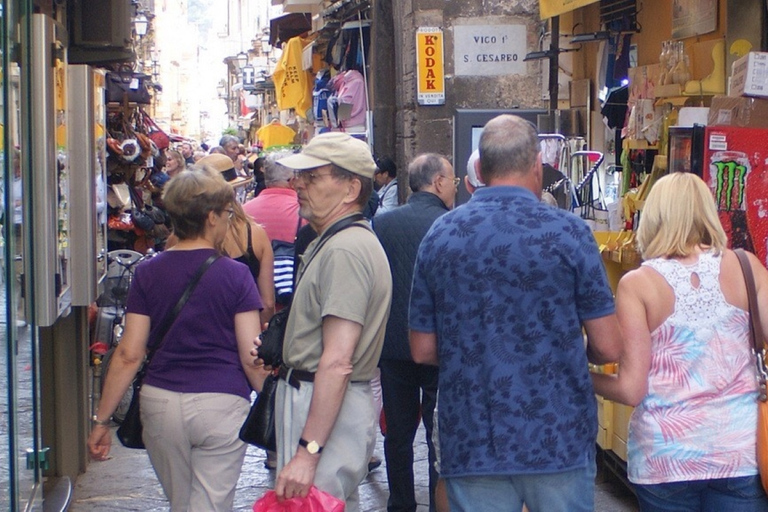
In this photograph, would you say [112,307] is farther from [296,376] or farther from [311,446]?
[311,446]

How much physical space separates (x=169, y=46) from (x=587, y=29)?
8421 cm

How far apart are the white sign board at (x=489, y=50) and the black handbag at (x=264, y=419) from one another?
28.5ft

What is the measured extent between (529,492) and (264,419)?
878 mm

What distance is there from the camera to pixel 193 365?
3.81 m

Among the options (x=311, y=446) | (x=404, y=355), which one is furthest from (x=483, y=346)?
(x=404, y=355)

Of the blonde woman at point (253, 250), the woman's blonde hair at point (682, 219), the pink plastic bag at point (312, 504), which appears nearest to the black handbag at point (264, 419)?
the pink plastic bag at point (312, 504)

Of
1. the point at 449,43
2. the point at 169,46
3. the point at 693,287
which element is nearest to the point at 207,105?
the point at 169,46

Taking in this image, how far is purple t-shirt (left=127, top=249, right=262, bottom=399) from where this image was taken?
3803 millimetres

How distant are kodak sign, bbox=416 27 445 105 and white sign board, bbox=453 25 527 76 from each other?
0.19 m

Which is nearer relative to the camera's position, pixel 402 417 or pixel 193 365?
pixel 193 365

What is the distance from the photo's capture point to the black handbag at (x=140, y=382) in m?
3.80

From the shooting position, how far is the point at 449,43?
1180cm

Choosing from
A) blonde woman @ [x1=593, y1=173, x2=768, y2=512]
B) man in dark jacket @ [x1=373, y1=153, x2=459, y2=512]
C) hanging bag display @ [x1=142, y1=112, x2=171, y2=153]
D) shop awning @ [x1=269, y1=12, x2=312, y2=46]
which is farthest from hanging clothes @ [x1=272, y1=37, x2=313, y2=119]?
blonde woman @ [x1=593, y1=173, x2=768, y2=512]

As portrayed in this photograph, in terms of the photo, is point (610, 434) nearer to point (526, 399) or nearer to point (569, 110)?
point (526, 399)
